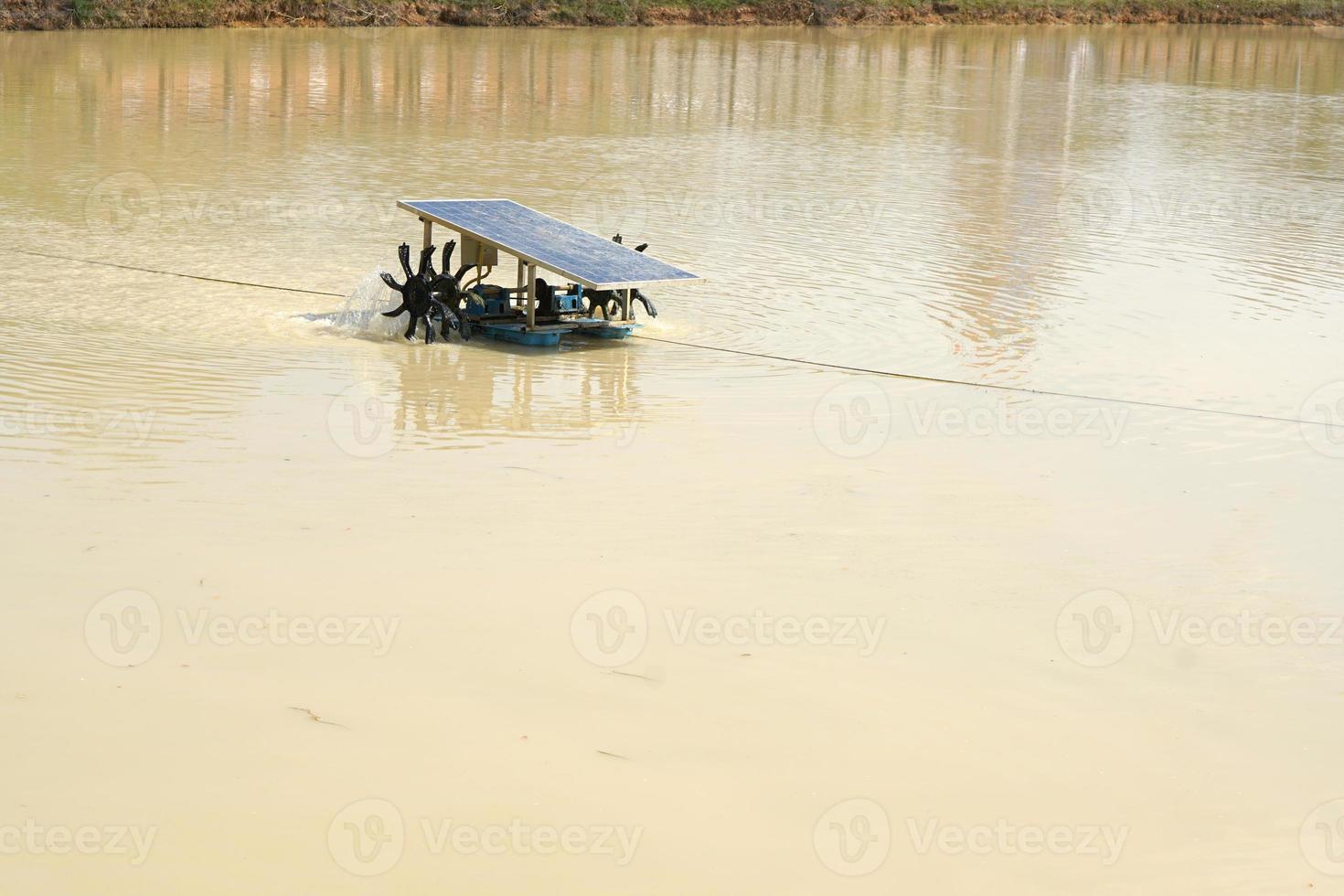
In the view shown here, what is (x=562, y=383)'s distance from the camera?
10.2m

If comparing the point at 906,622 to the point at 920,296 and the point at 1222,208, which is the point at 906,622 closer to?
the point at 920,296
